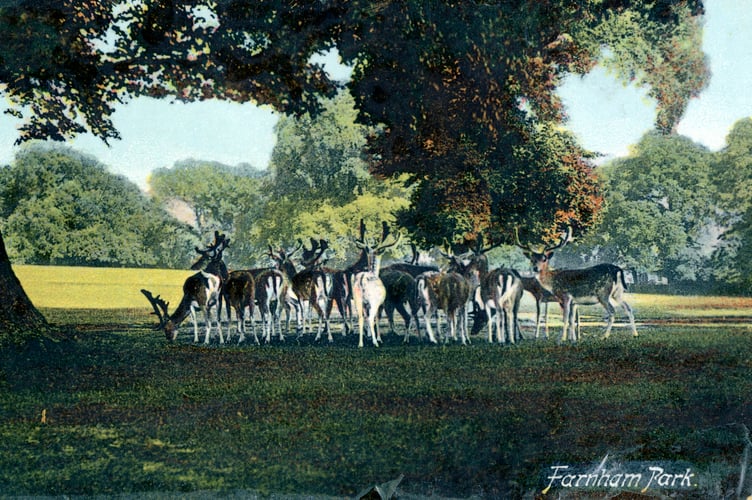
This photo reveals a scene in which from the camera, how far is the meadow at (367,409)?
5.25 metres

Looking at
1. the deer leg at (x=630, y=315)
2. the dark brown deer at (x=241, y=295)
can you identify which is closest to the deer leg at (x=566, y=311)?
the deer leg at (x=630, y=315)

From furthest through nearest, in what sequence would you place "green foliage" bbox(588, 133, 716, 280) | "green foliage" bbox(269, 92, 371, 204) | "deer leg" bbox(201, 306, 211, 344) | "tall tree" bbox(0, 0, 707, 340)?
"green foliage" bbox(588, 133, 716, 280) → "deer leg" bbox(201, 306, 211, 344) → "green foliage" bbox(269, 92, 371, 204) → "tall tree" bbox(0, 0, 707, 340)

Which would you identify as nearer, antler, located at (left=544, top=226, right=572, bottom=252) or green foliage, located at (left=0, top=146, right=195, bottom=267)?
green foliage, located at (left=0, top=146, right=195, bottom=267)

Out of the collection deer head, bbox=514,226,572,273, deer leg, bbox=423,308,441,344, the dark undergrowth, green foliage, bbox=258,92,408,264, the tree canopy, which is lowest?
the dark undergrowth

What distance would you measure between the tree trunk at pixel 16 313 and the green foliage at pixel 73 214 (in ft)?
0.63

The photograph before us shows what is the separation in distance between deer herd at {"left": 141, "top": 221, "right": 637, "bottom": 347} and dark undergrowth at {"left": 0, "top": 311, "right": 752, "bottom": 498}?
0.18m

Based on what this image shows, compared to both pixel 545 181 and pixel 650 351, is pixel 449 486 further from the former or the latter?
pixel 545 181

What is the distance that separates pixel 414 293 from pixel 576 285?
119 cm

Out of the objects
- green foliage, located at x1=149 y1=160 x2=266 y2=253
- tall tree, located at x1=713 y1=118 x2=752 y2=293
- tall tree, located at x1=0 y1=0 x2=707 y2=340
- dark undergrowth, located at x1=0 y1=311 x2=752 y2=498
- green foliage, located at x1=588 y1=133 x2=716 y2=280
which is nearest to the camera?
dark undergrowth, located at x1=0 y1=311 x2=752 y2=498

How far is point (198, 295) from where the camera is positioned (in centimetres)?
591

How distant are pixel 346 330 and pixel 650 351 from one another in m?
2.22

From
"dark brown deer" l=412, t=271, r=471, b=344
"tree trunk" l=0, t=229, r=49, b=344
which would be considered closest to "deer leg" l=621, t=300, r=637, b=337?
"dark brown deer" l=412, t=271, r=471, b=344

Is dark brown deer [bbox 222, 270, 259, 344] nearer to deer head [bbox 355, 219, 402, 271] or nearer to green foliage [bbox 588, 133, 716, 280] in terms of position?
deer head [bbox 355, 219, 402, 271]

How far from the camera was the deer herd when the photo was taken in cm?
610
